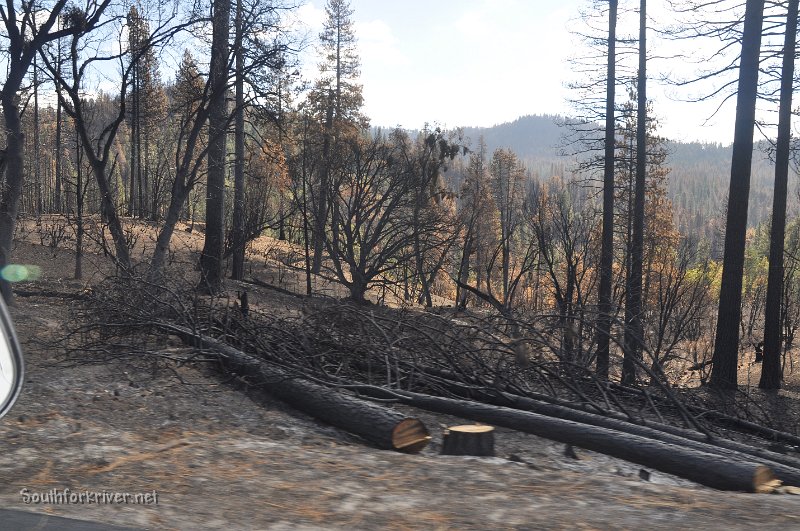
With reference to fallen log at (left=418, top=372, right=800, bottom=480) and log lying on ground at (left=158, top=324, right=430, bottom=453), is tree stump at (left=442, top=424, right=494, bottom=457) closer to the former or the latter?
log lying on ground at (left=158, top=324, right=430, bottom=453)

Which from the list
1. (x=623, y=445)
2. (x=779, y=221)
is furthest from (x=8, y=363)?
(x=779, y=221)

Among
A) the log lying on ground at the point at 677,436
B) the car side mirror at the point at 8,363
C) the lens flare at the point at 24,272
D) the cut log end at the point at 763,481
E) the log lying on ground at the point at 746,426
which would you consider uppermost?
the car side mirror at the point at 8,363

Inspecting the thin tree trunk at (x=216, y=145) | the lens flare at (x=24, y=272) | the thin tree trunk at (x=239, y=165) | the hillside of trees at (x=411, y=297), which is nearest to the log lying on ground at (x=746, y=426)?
the hillside of trees at (x=411, y=297)

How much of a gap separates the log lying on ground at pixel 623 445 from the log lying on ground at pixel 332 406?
497 mm

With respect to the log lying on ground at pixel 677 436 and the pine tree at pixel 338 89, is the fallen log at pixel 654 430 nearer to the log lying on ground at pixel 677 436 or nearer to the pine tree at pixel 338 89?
the log lying on ground at pixel 677 436

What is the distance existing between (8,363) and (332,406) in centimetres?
423

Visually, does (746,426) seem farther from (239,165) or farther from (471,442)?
(239,165)

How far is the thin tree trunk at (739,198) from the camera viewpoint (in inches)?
504

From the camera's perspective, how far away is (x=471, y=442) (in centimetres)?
555

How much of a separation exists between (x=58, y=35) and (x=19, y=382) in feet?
37.1

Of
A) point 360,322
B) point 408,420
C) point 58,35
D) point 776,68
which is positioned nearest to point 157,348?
point 360,322

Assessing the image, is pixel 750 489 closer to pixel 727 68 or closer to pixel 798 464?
pixel 798 464

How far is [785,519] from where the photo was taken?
12.2ft

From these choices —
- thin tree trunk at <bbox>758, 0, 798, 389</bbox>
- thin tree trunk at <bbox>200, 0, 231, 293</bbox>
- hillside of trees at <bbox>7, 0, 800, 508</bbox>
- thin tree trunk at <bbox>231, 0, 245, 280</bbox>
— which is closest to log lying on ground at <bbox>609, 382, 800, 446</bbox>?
hillside of trees at <bbox>7, 0, 800, 508</bbox>
